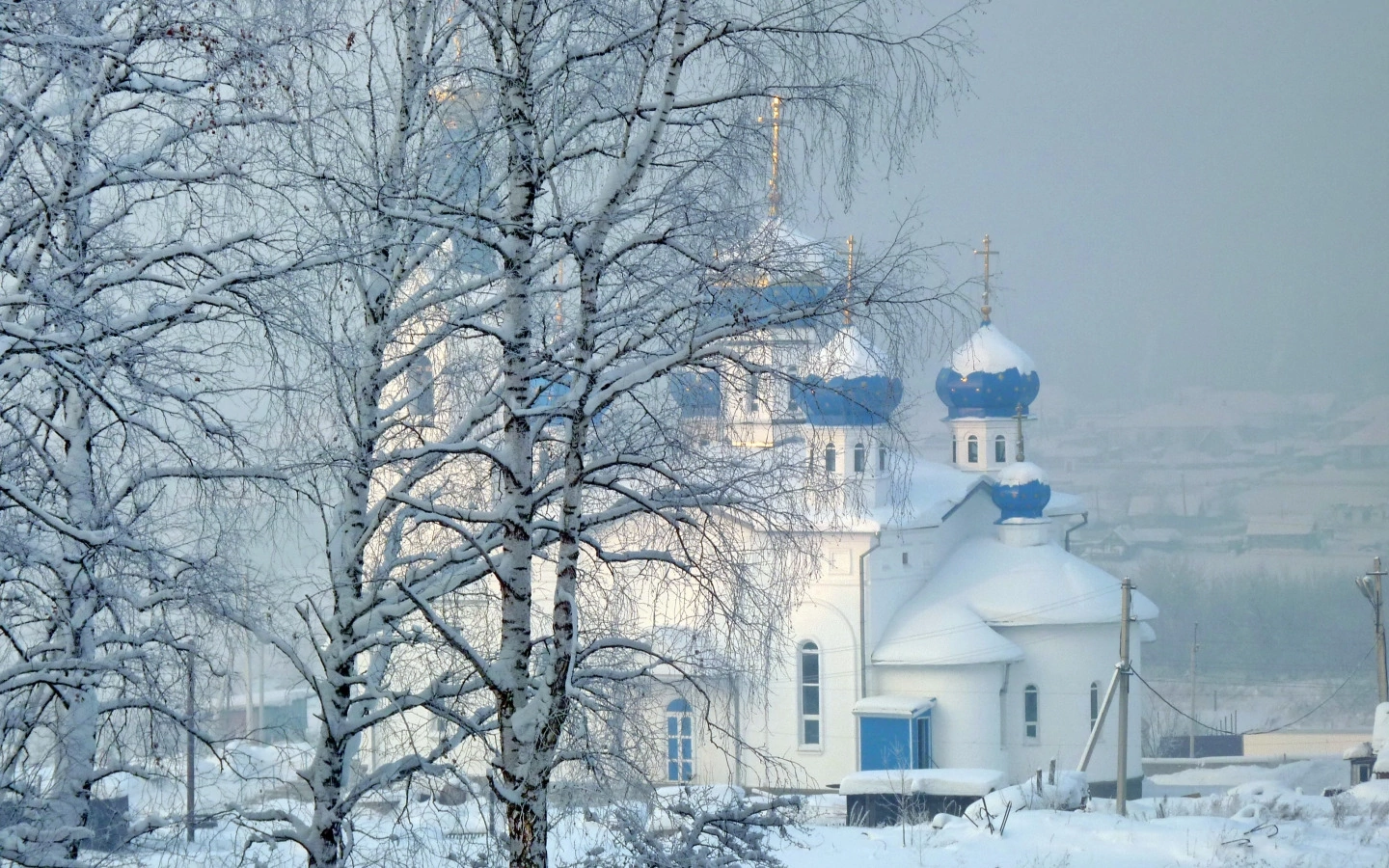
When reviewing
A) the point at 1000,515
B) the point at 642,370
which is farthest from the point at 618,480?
the point at 1000,515

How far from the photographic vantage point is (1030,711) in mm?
20531

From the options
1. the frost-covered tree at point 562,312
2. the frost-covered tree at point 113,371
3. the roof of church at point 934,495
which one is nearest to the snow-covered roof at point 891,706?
the roof of church at point 934,495

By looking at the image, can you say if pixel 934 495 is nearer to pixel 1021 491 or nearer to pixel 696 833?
pixel 1021 491

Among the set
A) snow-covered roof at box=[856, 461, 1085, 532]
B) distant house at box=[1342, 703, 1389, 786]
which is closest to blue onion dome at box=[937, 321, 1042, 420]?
snow-covered roof at box=[856, 461, 1085, 532]

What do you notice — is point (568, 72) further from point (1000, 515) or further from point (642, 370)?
point (1000, 515)

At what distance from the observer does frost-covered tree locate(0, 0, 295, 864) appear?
3.93 metres

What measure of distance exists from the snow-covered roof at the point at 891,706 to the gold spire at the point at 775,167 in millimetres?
15063

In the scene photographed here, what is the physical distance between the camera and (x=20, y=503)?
3.52 metres

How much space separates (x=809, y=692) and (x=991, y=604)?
8.93ft

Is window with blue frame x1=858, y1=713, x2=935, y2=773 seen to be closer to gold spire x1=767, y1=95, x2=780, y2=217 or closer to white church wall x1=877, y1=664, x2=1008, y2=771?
white church wall x1=877, y1=664, x2=1008, y2=771

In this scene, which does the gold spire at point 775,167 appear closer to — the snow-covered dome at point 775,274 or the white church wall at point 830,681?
the snow-covered dome at point 775,274

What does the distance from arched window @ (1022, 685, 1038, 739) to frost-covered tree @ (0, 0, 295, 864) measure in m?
16.9

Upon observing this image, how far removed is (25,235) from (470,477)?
178 cm

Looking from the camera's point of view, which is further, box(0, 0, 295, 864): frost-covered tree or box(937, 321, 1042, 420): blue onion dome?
box(937, 321, 1042, 420): blue onion dome
